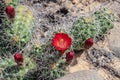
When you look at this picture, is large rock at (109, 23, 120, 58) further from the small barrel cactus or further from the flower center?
the flower center

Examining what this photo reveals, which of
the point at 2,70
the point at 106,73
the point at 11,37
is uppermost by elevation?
the point at 11,37

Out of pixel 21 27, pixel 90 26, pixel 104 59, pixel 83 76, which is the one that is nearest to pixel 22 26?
pixel 21 27

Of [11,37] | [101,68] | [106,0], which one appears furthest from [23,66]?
[106,0]

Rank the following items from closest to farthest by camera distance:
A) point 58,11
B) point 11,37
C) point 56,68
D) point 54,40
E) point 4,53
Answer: point 54,40, point 56,68, point 11,37, point 4,53, point 58,11

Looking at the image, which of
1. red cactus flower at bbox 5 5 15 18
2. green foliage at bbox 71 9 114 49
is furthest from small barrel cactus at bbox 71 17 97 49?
red cactus flower at bbox 5 5 15 18

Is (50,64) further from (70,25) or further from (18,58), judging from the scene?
(70,25)

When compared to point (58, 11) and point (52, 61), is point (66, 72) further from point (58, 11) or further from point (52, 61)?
point (58, 11)

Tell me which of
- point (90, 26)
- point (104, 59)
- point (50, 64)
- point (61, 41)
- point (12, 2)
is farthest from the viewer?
point (104, 59)
